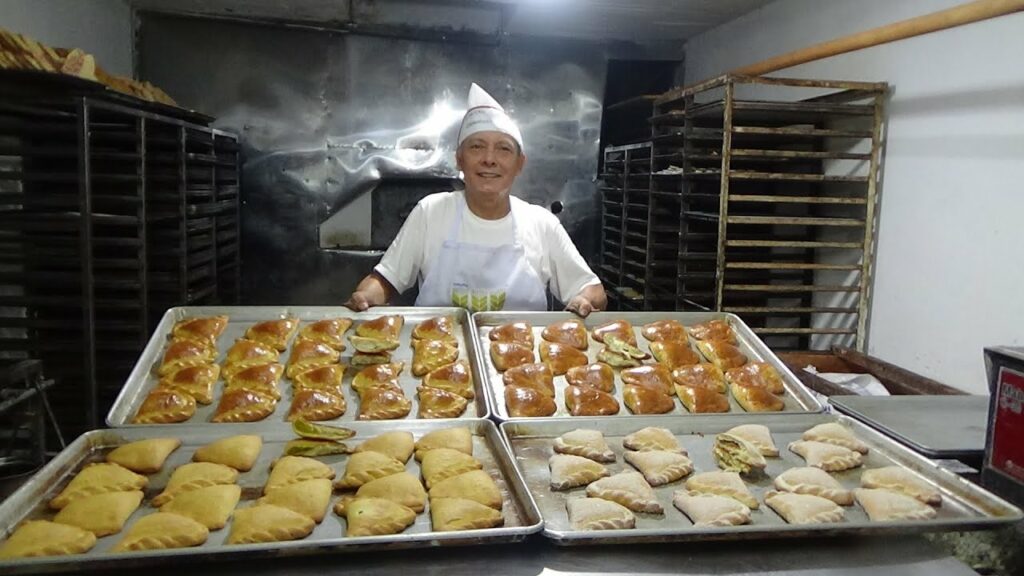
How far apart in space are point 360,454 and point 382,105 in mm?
4217

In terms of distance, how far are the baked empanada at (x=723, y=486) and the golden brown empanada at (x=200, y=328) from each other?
1513 millimetres

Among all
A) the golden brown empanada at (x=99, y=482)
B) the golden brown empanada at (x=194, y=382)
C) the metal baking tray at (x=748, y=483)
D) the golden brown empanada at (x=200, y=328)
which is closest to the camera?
the metal baking tray at (x=748, y=483)

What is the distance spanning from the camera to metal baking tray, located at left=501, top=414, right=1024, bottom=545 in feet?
3.97

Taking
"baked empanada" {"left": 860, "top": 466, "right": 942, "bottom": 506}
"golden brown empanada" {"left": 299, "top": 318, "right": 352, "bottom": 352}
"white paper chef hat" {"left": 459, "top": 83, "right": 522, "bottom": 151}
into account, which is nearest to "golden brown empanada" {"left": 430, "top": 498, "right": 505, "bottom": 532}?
"baked empanada" {"left": 860, "top": 466, "right": 942, "bottom": 506}

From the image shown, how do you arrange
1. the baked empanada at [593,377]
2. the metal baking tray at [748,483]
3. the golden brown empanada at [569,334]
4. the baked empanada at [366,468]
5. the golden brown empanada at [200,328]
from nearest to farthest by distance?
the metal baking tray at [748,483] → the baked empanada at [366,468] → the baked empanada at [593,377] → the golden brown empanada at [200,328] → the golden brown empanada at [569,334]

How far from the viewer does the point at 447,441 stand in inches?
63.0

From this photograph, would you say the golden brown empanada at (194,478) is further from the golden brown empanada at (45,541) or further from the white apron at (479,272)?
the white apron at (479,272)

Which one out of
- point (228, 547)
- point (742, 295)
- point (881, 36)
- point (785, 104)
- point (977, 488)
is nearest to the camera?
point (228, 547)

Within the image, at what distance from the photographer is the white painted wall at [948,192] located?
246 centimetres

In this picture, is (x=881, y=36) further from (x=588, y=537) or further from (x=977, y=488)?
(x=588, y=537)

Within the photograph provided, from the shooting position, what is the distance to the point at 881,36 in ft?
8.41

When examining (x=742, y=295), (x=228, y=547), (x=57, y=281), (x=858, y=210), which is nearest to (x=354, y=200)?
(x=57, y=281)

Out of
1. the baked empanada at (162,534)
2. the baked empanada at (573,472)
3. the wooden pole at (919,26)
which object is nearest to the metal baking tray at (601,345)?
the baked empanada at (573,472)

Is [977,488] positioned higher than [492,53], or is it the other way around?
[492,53]
